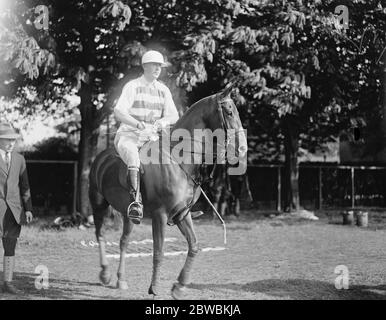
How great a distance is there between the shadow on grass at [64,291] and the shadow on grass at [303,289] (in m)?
1.18

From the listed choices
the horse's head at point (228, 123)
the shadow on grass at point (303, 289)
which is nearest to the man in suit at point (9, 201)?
the shadow on grass at point (303, 289)

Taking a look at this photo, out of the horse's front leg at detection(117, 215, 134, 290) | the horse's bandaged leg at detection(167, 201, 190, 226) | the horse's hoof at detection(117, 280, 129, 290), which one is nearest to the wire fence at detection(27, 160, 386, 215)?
the horse's front leg at detection(117, 215, 134, 290)

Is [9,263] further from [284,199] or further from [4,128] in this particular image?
[284,199]

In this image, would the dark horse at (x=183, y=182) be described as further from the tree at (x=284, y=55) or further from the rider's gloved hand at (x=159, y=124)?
the tree at (x=284, y=55)

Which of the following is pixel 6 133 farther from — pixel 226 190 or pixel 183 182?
pixel 226 190

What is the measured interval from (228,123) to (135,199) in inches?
60.2

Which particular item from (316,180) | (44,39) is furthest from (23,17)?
(316,180)

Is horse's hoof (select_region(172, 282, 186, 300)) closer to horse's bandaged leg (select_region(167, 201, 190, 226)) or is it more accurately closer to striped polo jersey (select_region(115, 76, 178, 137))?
horse's bandaged leg (select_region(167, 201, 190, 226))

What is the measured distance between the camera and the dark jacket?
7023 millimetres

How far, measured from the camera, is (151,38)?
1386 centimetres

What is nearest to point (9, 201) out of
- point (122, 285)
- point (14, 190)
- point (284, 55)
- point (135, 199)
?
point (14, 190)

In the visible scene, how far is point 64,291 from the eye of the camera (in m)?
Result: 7.14

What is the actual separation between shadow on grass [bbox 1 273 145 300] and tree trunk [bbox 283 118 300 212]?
12.6 m

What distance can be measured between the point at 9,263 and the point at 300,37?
9935mm
